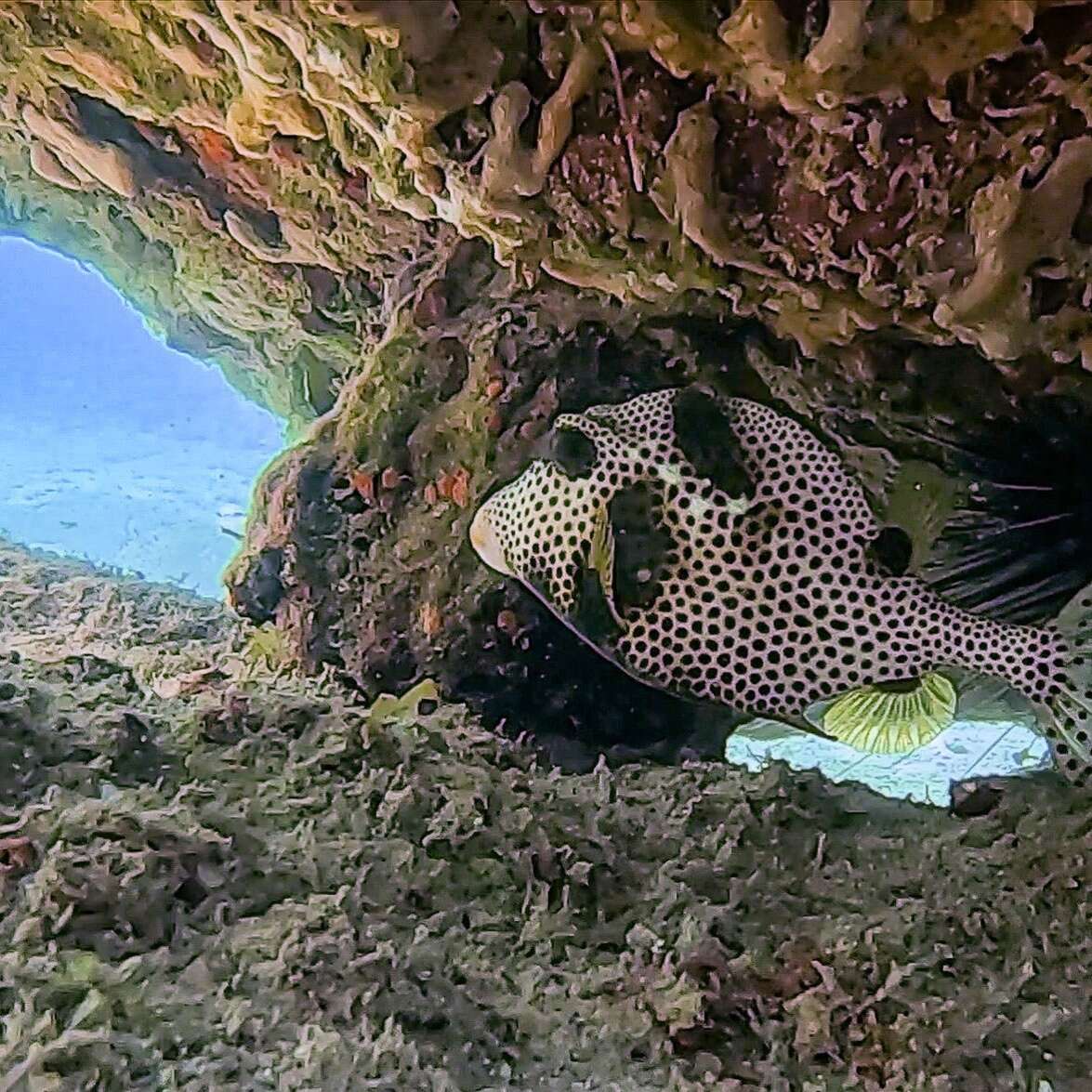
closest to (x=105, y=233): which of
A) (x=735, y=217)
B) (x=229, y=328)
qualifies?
(x=229, y=328)

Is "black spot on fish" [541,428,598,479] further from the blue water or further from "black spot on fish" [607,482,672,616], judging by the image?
the blue water

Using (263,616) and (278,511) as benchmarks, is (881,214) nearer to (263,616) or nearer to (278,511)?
(278,511)

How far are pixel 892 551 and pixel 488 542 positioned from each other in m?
1.01

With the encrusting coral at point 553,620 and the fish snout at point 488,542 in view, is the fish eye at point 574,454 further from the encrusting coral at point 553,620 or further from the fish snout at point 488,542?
the encrusting coral at point 553,620

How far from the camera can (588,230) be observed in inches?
103

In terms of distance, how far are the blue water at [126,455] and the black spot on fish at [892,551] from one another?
3.39 m

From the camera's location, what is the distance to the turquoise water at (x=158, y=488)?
175 inches

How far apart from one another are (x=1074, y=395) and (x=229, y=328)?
4416 mm

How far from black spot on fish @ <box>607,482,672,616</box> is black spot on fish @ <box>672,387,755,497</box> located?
14 centimetres

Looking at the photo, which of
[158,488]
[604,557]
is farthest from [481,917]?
[158,488]

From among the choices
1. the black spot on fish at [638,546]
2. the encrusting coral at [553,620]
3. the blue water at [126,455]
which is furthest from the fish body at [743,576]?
the blue water at [126,455]

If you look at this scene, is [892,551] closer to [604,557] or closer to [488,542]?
[604,557]

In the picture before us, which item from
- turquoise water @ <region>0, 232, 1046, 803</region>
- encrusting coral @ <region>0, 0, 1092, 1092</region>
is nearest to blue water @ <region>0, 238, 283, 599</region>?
turquoise water @ <region>0, 232, 1046, 803</region>

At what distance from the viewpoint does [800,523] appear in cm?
259
